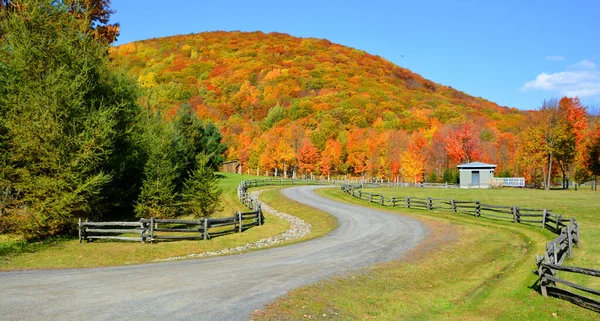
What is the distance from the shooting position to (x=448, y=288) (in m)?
13.7

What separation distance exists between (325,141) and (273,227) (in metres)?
83.0

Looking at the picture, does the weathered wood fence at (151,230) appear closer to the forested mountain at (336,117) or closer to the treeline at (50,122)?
the treeline at (50,122)

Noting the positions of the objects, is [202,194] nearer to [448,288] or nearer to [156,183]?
[156,183]

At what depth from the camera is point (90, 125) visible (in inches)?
882

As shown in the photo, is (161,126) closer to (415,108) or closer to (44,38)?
(44,38)

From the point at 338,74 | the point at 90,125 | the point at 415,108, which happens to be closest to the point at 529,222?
the point at 90,125

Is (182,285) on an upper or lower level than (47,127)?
lower

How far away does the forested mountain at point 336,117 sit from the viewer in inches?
3600

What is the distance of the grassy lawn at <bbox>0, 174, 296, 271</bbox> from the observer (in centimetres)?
1605

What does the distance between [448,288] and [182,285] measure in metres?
8.89

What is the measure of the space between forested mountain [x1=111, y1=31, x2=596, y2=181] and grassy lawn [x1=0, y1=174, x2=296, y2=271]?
17.4m

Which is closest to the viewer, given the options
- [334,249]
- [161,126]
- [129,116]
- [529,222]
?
[334,249]

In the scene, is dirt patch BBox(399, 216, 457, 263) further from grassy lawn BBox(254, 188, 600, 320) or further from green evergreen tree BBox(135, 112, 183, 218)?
green evergreen tree BBox(135, 112, 183, 218)

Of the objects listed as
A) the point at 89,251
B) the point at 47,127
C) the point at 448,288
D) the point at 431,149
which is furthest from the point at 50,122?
the point at 431,149
